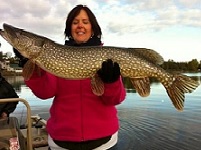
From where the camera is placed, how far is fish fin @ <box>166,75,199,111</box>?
7.59 ft

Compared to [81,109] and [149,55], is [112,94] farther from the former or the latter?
[149,55]

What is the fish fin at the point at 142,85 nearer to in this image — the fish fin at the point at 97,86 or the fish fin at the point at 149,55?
the fish fin at the point at 149,55

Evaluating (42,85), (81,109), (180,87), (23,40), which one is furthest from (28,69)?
(180,87)

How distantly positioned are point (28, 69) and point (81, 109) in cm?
51

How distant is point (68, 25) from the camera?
7.45ft

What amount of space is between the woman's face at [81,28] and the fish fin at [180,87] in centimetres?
83

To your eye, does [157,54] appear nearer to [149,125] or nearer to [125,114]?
[149,125]

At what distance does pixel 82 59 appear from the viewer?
7.40ft

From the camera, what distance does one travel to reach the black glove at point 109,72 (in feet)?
6.77

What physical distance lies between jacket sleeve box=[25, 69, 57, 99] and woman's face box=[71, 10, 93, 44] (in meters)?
0.40

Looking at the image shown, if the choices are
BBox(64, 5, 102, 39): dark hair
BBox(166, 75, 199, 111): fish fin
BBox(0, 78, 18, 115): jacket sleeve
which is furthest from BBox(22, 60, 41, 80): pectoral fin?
BBox(0, 78, 18, 115): jacket sleeve

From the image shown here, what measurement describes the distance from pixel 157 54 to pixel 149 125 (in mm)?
7867

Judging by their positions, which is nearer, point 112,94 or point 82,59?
point 112,94

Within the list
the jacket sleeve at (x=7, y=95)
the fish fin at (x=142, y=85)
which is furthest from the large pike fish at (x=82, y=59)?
the jacket sleeve at (x=7, y=95)
